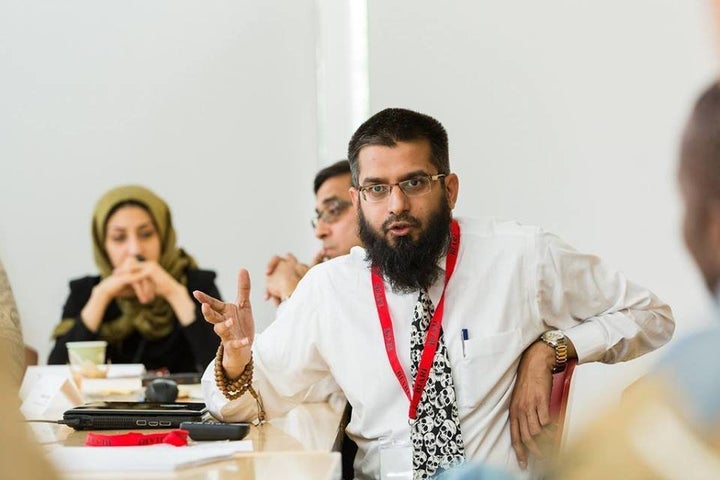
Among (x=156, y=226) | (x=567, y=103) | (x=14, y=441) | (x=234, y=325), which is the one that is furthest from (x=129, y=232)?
(x=14, y=441)

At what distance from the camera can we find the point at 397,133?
2943 millimetres

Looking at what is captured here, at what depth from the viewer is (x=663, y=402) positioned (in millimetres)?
766

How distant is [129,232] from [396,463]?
3244mm

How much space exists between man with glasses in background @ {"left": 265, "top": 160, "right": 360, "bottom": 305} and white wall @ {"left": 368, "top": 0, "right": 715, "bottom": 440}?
0.96 meters

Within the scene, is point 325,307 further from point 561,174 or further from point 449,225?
point 561,174

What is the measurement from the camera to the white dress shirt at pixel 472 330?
2.74 meters

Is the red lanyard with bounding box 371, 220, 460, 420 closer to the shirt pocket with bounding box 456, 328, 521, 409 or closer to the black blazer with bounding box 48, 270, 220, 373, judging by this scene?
the shirt pocket with bounding box 456, 328, 521, 409

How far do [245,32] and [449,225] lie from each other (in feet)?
14.9

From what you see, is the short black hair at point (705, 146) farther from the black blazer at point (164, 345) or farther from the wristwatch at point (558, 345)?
the black blazer at point (164, 345)

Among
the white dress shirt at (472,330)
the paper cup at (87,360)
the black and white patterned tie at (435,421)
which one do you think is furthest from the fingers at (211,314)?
the paper cup at (87,360)

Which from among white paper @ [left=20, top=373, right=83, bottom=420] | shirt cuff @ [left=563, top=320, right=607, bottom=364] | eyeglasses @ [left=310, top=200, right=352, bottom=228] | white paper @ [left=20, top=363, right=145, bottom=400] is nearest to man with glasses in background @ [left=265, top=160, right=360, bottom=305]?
eyeglasses @ [left=310, top=200, right=352, bottom=228]

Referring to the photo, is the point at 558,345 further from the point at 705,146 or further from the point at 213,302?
the point at 705,146

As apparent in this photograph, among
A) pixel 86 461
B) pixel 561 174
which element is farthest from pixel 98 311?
pixel 86 461

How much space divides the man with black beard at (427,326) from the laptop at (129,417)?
0.11 meters
